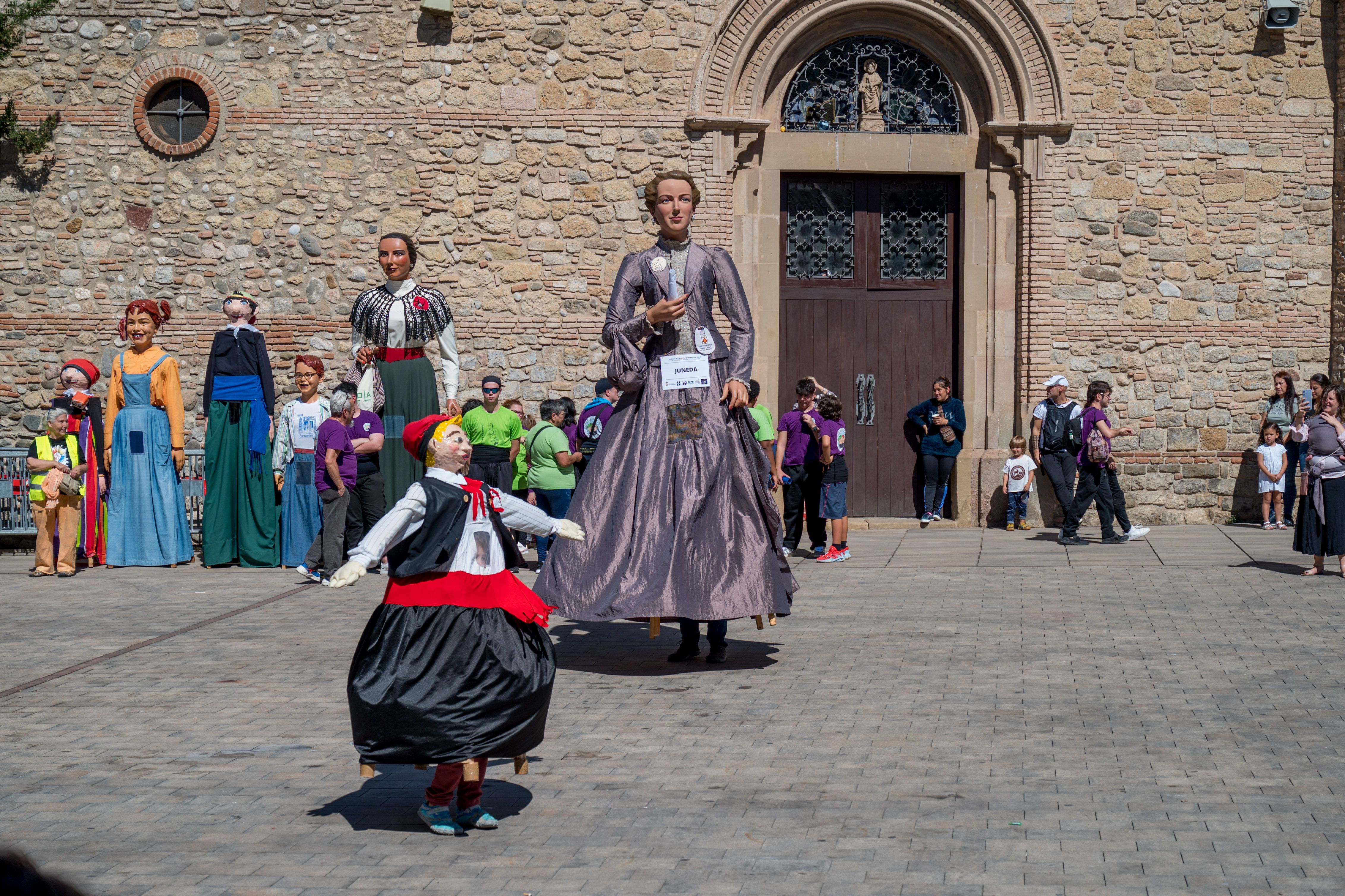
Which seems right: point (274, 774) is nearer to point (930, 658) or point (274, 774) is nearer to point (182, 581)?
point (930, 658)

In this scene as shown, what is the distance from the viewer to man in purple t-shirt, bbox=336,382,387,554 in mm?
11070

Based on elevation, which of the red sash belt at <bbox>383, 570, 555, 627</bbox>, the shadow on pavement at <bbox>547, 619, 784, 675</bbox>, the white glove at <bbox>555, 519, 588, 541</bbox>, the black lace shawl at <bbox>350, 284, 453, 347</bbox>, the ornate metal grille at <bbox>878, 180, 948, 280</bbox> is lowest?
the shadow on pavement at <bbox>547, 619, 784, 675</bbox>

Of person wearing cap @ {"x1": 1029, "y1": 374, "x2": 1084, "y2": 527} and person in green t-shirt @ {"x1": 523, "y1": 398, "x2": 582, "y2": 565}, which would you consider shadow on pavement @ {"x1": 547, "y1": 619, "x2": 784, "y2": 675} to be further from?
person wearing cap @ {"x1": 1029, "y1": 374, "x2": 1084, "y2": 527}

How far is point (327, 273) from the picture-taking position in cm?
1450

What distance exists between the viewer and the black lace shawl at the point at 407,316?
9641 mm

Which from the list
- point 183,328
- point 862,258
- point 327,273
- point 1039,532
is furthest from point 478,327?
point 1039,532

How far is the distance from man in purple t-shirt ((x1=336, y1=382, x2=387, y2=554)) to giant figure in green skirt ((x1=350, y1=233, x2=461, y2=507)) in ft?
3.32

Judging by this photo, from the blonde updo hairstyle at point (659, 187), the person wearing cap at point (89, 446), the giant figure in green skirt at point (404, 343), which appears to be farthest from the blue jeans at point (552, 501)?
the blonde updo hairstyle at point (659, 187)

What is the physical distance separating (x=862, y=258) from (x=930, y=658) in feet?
27.2

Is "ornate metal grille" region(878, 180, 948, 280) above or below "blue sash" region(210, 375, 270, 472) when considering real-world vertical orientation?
above

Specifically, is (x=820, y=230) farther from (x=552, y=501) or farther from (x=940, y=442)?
(x=552, y=501)

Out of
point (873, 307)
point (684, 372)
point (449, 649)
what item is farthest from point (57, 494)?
point (873, 307)

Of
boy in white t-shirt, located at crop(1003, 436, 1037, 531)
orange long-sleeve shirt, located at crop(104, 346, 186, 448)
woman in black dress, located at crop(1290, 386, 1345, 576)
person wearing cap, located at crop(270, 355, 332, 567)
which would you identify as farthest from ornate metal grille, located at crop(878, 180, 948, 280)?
orange long-sleeve shirt, located at crop(104, 346, 186, 448)

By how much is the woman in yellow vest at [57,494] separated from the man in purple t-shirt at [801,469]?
562 cm
